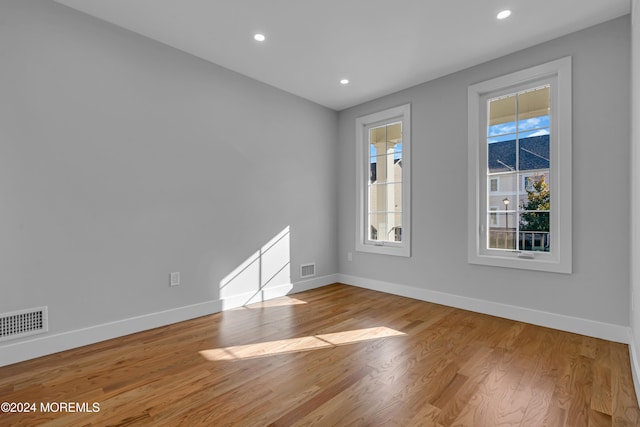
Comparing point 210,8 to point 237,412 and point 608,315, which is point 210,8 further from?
point 608,315

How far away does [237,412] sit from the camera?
5.39 feet

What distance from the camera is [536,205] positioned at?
9.80ft

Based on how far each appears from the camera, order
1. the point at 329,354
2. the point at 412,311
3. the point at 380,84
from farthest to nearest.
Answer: the point at 380,84, the point at 412,311, the point at 329,354

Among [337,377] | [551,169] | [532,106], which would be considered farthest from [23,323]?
[532,106]

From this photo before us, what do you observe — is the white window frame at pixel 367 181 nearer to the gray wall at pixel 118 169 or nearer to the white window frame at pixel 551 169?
the white window frame at pixel 551 169

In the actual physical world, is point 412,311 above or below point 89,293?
below

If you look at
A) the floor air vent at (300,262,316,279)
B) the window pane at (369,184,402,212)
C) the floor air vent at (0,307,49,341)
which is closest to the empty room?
the floor air vent at (0,307,49,341)

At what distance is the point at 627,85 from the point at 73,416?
445cm

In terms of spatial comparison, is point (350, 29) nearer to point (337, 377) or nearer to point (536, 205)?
point (536, 205)

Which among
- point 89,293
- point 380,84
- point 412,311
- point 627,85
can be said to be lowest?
point 412,311

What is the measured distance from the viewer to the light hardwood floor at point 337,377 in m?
1.61

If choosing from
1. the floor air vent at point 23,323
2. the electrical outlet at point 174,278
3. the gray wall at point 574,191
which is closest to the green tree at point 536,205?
the gray wall at point 574,191

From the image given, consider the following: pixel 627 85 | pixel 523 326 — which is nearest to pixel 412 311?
pixel 523 326

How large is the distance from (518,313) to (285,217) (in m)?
2.80
